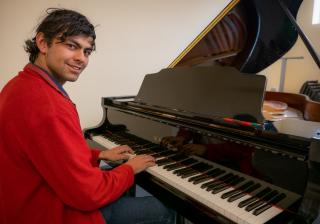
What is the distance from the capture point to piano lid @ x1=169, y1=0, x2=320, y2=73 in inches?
101

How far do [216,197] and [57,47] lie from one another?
1.00 metres

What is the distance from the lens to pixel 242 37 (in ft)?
8.79

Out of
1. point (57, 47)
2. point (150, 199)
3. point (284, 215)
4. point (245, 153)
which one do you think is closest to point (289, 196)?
point (284, 215)

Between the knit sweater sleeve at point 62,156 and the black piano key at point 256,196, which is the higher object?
the knit sweater sleeve at point 62,156

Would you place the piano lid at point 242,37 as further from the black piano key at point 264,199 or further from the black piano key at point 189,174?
the black piano key at point 264,199

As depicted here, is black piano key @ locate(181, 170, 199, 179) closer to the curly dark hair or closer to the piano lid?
the curly dark hair

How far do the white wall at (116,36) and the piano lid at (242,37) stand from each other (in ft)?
3.07

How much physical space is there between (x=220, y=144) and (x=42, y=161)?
2.72ft

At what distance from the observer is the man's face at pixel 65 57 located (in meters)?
1.18

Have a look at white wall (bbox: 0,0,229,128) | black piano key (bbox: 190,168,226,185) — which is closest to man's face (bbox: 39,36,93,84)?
black piano key (bbox: 190,168,226,185)

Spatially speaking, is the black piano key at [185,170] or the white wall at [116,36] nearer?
the black piano key at [185,170]

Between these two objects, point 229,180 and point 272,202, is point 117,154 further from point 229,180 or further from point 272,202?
point 272,202

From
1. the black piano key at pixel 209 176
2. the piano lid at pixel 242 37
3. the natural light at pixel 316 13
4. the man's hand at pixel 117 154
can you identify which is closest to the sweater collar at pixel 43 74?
the man's hand at pixel 117 154

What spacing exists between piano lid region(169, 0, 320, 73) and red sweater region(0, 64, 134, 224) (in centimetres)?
184
